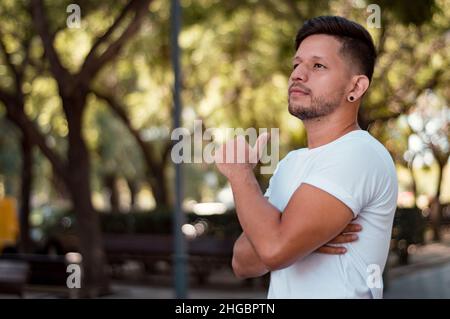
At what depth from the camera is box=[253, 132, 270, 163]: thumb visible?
210 centimetres

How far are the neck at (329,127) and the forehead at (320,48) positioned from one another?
14 centimetres

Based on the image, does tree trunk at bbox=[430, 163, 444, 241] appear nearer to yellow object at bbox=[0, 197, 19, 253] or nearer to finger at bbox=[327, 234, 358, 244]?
yellow object at bbox=[0, 197, 19, 253]

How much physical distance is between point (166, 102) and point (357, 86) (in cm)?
2150

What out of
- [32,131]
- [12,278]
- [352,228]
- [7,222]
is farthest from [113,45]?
[352,228]

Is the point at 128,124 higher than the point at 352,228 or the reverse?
higher

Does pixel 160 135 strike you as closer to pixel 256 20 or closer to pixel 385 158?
pixel 256 20

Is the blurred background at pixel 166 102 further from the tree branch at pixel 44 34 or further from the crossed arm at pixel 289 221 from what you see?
the crossed arm at pixel 289 221

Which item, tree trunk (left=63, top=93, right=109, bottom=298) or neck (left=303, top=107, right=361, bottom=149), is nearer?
neck (left=303, top=107, right=361, bottom=149)

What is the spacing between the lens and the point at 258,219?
196cm

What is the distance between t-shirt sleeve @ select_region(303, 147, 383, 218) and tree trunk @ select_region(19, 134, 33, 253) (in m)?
19.2

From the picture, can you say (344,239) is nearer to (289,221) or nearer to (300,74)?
(289,221)

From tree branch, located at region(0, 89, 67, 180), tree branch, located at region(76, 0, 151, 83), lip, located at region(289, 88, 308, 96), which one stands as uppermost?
tree branch, located at region(76, 0, 151, 83)

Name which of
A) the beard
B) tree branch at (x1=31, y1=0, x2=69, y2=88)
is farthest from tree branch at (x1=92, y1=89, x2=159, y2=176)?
the beard
